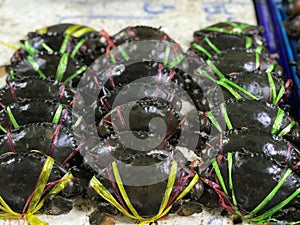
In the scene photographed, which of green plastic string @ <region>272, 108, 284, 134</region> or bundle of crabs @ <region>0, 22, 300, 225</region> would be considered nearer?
bundle of crabs @ <region>0, 22, 300, 225</region>

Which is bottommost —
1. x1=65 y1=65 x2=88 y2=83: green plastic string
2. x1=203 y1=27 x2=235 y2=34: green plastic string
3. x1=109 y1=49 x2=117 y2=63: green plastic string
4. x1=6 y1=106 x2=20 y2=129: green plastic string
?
x1=6 y1=106 x2=20 y2=129: green plastic string

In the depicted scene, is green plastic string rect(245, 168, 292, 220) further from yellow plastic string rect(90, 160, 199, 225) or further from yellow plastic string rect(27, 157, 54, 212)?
yellow plastic string rect(27, 157, 54, 212)

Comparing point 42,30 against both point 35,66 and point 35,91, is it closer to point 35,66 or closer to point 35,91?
point 35,66

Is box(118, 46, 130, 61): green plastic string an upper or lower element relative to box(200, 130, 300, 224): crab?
upper

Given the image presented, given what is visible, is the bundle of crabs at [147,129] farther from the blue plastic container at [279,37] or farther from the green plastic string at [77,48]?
the blue plastic container at [279,37]

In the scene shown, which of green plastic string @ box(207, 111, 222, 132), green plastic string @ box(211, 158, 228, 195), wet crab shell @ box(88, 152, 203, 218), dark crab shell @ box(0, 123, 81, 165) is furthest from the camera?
green plastic string @ box(207, 111, 222, 132)

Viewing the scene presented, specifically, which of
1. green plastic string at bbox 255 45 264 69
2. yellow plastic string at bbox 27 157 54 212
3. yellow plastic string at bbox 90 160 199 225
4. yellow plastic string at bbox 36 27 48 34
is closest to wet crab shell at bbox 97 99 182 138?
yellow plastic string at bbox 90 160 199 225

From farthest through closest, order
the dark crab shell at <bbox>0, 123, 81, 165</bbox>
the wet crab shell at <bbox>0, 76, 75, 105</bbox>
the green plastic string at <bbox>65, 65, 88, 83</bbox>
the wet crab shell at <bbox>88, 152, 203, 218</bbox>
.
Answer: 1. the green plastic string at <bbox>65, 65, 88, 83</bbox>
2. the wet crab shell at <bbox>0, 76, 75, 105</bbox>
3. the dark crab shell at <bbox>0, 123, 81, 165</bbox>
4. the wet crab shell at <bbox>88, 152, 203, 218</bbox>
